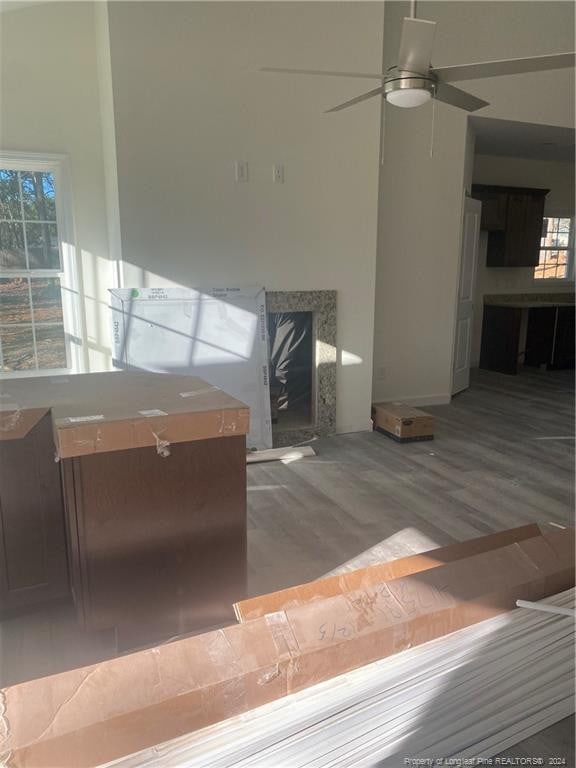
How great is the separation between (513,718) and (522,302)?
767 cm

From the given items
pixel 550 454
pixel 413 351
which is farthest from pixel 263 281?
pixel 550 454

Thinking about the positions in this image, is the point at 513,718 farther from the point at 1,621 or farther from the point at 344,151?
the point at 344,151

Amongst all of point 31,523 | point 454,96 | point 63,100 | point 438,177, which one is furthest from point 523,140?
point 31,523

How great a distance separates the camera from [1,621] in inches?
86.4

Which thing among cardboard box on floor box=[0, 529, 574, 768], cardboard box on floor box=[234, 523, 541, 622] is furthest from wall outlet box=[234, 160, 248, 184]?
cardboard box on floor box=[0, 529, 574, 768]

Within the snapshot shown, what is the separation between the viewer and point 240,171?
13.7 ft

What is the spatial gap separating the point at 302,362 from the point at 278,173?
1634 millimetres

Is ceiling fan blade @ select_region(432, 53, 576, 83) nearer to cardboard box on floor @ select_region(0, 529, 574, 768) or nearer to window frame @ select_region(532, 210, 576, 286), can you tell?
cardboard box on floor @ select_region(0, 529, 574, 768)

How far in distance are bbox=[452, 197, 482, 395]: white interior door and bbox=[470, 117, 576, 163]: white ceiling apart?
0.77m

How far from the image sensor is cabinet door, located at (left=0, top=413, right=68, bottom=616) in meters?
2.06

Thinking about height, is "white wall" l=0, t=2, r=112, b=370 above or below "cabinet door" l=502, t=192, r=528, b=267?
above

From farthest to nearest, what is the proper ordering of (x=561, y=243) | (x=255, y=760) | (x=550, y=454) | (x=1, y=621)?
(x=561, y=243)
(x=550, y=454)
(x=1, y=621)
(x=255, y=760)

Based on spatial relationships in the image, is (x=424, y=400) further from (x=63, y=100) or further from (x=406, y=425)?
(x=63, y=100)

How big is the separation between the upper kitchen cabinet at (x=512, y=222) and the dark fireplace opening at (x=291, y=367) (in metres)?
3.87
